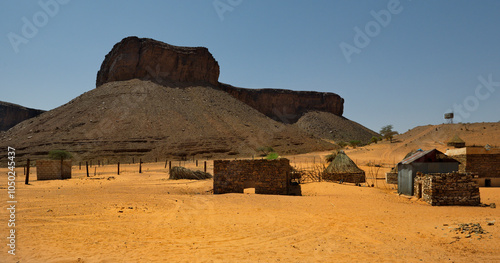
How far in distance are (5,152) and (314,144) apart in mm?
50196

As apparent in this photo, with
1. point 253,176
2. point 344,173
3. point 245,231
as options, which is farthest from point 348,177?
point 245,231

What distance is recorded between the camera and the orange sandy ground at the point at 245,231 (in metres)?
6.04

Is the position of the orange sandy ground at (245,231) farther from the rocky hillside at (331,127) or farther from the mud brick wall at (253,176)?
the rocky hillside at (331,127)

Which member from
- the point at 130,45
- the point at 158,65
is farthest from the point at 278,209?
the point at 130,45

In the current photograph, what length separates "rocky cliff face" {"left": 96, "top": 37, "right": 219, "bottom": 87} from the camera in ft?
231

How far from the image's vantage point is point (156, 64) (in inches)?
2800

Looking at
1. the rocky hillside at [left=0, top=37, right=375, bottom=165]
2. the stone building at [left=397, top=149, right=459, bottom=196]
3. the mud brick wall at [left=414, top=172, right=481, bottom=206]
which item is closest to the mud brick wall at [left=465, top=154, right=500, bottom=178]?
the stone building at [left=397, top=149, right=459, bottom=196]

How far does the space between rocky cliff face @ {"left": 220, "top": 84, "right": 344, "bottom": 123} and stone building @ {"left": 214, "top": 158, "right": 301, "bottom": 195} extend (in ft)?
254

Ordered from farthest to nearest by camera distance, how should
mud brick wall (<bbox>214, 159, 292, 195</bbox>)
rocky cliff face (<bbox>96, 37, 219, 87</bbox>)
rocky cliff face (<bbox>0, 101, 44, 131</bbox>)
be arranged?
rocky cliff face (<bbox>0, 101, 44, 131</bbox>), rocky cliff face (<bbox>96, 37, 219, 87</bbox>), mud brick wall (<bbox>214, 159, 292, 195</bbox>)

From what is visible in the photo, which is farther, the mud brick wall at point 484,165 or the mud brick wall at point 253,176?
the mud brick wall at point 484,165

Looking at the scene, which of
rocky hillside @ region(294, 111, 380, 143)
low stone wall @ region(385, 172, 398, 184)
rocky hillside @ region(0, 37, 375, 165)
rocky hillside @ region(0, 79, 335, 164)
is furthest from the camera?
rocky hillside @ region(294, 111, 380, 143)

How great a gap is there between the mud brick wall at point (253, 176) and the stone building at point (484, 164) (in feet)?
37.0

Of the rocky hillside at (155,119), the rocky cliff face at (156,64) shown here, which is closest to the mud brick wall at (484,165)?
the rocky hillside at (155,119)

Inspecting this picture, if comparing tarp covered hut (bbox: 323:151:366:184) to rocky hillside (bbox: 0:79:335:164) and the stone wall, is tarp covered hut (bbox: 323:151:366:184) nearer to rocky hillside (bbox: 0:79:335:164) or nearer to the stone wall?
the stone wall
